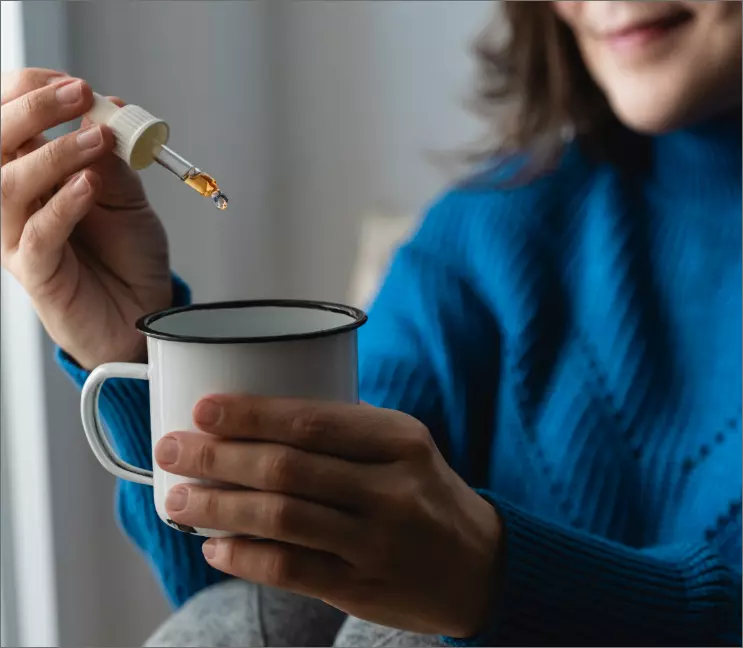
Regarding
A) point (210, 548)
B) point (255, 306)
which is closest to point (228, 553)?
point (210, 548)

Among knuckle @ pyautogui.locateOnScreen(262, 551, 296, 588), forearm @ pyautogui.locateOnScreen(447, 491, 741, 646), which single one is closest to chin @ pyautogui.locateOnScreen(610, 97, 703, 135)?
forearm @ pyautogui.locateOnScreen(447, 491, 741, 646)

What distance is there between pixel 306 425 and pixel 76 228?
0.55 ft

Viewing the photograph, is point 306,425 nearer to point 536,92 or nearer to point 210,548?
point 210,548

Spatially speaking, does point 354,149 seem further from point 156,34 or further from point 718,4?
point 718,4

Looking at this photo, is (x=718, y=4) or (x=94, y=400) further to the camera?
(x=718, y=4)

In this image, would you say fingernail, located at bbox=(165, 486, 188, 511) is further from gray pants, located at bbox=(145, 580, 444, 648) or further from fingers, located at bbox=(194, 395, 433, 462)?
gray pants, located at bbox=(145, 580, 444, 648)

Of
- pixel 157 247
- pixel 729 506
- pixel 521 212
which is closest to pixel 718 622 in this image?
pixel 729 506

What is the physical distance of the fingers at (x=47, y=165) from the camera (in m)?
0.37

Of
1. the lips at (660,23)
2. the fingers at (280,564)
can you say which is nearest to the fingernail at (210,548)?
the fingers at (280,564)

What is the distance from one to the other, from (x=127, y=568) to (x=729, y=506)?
0.38m

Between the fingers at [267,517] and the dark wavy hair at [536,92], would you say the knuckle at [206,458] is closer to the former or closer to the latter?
the fingers at [267,517]

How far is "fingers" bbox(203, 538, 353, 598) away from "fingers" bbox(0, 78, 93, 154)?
21 centimetres

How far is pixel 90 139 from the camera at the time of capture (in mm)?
374

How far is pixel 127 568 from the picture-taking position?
1.56 ft
